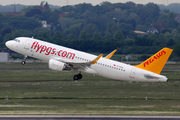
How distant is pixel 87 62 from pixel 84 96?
14519 mm

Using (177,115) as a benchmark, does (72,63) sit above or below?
above

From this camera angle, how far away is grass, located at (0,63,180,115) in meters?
60.6

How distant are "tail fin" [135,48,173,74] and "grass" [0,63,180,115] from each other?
735 centimetres

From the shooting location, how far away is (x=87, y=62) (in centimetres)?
6353

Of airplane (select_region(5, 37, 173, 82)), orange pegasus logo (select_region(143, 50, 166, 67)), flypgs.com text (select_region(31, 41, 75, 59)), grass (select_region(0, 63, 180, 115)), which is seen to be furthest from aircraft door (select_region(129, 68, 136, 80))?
flypgs.com text (select_region(31, 41, 75, 59))

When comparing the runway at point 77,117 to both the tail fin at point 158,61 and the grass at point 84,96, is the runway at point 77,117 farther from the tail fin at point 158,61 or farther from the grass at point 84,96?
the tail fin at point 158,61

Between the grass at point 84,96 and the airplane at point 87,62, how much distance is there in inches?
239

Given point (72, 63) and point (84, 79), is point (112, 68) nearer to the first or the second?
point (72, 63)

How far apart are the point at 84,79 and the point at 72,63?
33776 millimetres

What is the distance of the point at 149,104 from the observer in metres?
68.4

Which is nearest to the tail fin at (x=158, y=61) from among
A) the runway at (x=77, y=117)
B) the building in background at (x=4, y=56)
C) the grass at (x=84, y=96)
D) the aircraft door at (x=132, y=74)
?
the aircraft door at (x=132, y=74)

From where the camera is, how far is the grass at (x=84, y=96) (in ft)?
199

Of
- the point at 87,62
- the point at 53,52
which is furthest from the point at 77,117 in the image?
the point at 53,52

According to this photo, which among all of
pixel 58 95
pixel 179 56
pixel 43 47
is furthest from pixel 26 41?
pixel 179 56
